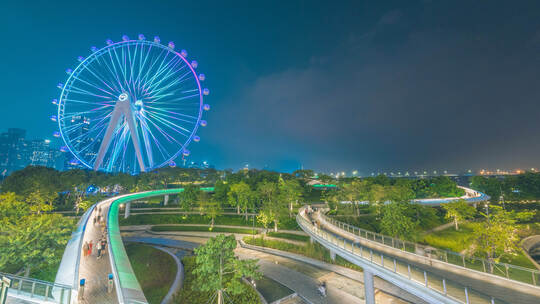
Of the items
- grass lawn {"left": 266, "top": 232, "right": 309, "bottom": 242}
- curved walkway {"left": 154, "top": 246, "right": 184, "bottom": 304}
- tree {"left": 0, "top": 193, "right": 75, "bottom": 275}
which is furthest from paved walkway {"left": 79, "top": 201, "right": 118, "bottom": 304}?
grass lawn {"left": 266, "top": 232, "right": 309, "bottom": 242}

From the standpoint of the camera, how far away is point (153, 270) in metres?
20.8

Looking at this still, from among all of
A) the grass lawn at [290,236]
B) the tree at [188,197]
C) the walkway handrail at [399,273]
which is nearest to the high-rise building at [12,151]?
the tree at [188,197]

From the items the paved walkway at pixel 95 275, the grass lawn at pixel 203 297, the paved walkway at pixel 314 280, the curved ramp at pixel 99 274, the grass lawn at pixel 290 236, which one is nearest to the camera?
the curved ramp at pixel 99 274

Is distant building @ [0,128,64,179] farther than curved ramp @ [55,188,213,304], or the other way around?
distant building @ [0,128,64,179]

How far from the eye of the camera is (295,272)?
22.6 meters

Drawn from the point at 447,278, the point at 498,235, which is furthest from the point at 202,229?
the point at 498,235

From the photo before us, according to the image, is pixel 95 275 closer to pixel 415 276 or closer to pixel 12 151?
pixel 415 276

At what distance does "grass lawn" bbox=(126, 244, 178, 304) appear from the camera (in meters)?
17.1

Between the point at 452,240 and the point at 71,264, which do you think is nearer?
the point at 71,264

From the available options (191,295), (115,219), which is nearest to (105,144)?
(115,219)

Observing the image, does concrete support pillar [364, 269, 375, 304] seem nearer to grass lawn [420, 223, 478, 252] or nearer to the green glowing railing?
the green glowing railing

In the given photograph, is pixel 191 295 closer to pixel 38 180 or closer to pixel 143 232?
pixel 143 232

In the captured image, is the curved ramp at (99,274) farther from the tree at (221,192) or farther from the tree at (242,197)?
the tree at (221,192)

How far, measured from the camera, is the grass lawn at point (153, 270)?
17092mm
